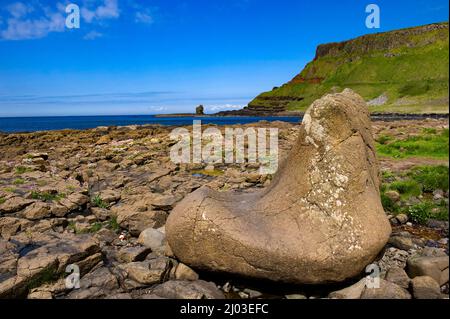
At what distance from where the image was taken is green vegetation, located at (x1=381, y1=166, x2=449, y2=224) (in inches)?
A: 406

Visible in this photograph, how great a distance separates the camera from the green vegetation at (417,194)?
406 inches

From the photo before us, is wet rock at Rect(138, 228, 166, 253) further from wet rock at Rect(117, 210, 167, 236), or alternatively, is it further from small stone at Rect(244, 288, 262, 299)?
small stone at Rect(244, 288, 262, 299)

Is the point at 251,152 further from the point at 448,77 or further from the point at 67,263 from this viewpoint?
the point at 448,77

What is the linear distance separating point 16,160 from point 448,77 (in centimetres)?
3364

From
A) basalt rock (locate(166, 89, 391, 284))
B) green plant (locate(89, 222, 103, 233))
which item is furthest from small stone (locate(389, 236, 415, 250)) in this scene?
green plant (locate(89, 222, 103, 233))

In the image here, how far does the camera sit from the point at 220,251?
681cm

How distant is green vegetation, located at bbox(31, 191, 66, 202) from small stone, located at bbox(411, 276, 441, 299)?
12.3m

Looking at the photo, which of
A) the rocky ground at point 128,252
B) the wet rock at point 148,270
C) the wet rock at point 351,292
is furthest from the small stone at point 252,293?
the wet rock at point 148,270

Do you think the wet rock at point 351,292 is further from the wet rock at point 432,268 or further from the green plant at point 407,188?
the green plant at point 407,188

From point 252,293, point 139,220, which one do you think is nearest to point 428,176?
point 252,293

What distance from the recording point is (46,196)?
1388 cm

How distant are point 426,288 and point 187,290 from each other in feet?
14.3

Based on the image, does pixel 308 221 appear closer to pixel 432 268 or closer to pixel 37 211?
pixel 432 268
